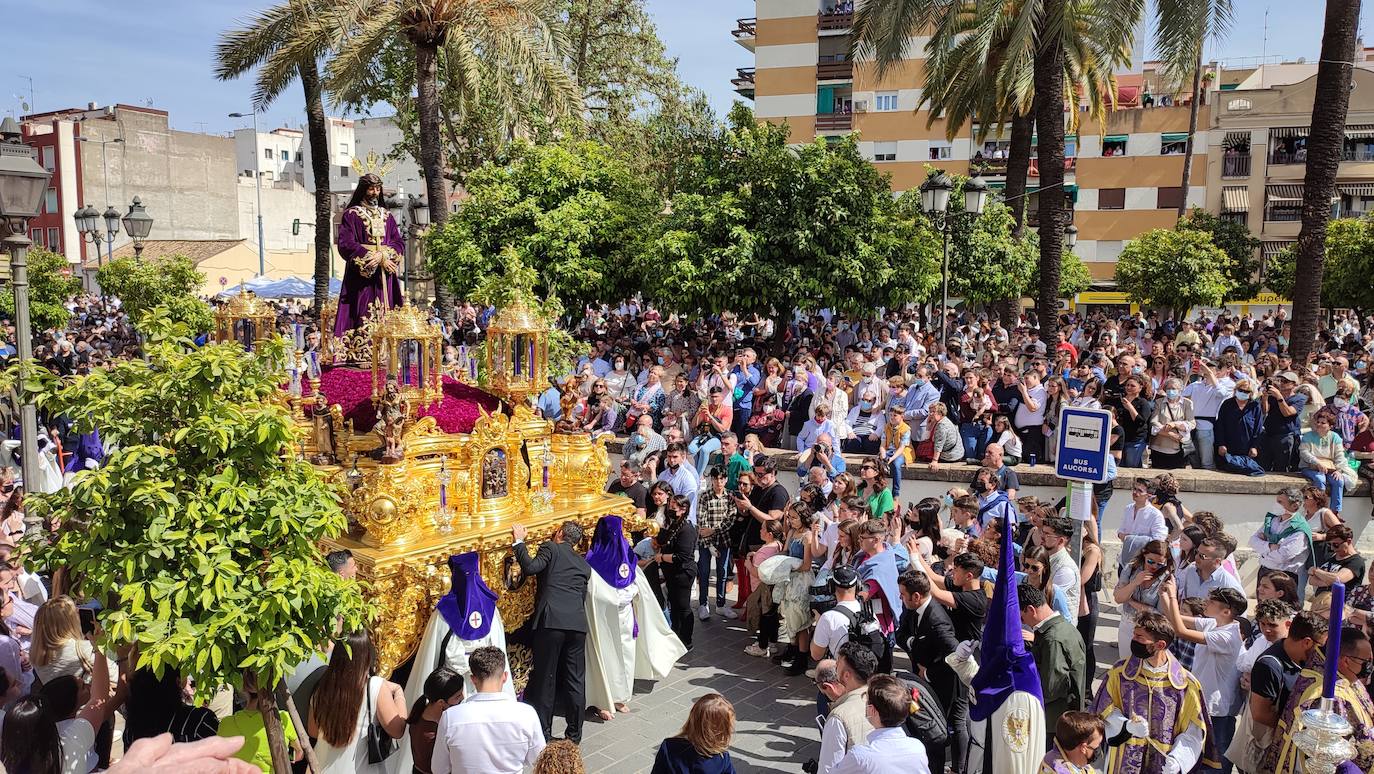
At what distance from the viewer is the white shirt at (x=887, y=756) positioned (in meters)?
4.93

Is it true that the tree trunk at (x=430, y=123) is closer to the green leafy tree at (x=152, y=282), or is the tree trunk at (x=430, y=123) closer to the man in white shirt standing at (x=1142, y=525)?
the green leafy tree at (x=152, y=282)

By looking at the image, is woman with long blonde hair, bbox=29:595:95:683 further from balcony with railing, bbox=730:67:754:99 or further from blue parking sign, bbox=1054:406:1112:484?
balcony with railing, bbox=730:67:754:99

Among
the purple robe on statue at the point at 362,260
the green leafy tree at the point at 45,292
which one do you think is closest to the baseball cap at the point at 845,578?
the purple robe on statue at the point at 362,260

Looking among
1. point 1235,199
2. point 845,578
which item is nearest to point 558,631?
point 845,578

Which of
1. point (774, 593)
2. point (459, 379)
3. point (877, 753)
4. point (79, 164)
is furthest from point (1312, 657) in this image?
point (79, 164)

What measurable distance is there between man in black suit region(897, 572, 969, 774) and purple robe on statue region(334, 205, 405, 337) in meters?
5.54

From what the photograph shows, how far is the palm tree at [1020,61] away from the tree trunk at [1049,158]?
0.7 inches

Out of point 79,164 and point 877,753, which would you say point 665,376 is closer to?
point 877,753

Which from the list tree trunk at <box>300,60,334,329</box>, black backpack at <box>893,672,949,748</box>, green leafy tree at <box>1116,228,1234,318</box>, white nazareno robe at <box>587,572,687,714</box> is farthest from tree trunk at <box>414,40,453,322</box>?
green leafy tree at <box>1116,228,1234,318</box>

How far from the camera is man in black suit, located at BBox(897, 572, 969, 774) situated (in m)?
6.70

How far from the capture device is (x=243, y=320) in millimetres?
9664

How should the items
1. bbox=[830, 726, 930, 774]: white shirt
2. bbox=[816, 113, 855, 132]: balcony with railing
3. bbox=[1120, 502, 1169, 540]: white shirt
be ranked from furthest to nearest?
bbox=[816, 113, 855, 132]: balcony with railing
bbox=[1120, 502, 1169, 540]: white shirt
bbox=[830, 726, 930, 774]: white shirt

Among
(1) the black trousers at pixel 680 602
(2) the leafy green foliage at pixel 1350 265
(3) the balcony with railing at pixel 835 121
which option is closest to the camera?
(1) the black trousers at pixel 680 602

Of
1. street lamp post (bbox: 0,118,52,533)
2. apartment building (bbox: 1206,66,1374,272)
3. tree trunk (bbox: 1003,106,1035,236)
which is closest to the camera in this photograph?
street lamp post (bbox: 0,118,52,533)
